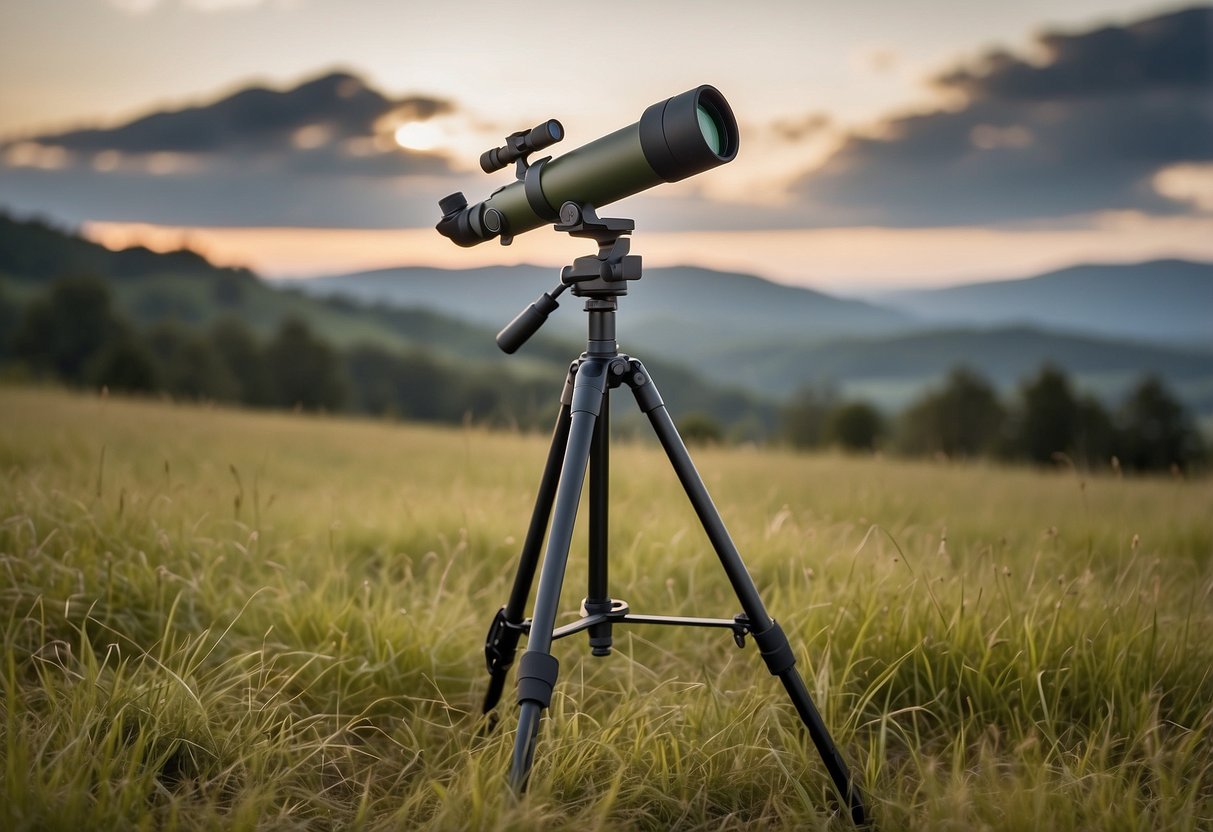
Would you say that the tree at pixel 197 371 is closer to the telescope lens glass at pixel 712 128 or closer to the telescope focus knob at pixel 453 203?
the telescope focus knob at pixel 453 203

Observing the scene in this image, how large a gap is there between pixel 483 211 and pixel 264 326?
9437 centimetres

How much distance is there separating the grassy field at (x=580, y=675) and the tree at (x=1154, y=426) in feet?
164

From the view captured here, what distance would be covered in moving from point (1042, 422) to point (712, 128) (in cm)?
5414

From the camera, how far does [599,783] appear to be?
302 cm

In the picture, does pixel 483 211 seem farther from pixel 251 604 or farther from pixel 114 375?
pixel 114 375

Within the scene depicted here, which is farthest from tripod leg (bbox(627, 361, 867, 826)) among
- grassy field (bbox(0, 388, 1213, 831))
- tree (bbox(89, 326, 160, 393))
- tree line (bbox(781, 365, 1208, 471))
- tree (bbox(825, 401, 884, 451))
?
tree (bbox(825, 401, 884, 451))

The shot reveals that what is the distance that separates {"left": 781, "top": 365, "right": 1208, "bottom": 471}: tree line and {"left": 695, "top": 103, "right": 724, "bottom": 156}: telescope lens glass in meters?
42.7

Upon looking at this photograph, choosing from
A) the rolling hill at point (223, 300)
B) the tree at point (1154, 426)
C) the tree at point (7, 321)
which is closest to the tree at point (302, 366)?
the rolling hill at point (223, 300)

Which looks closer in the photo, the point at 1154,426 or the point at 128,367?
the point at 128,367

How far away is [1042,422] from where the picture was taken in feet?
164

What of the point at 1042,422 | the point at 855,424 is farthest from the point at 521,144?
the point at 855,424

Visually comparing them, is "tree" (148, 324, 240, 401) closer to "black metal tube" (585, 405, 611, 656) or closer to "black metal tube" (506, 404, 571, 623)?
"black metal tube" (506, 404, 571, 623)

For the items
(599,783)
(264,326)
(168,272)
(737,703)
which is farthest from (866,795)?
(168,272)

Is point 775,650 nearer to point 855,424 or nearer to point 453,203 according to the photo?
point 453,203
